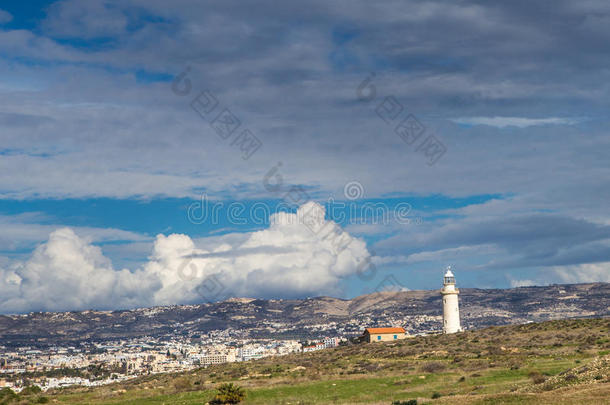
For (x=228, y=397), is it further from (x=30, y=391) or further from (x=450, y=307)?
(x=450, y=307)

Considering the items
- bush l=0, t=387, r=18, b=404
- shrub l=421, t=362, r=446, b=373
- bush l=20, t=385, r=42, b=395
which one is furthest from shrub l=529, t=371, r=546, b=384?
bush l=20, t=385, r=42, b=395

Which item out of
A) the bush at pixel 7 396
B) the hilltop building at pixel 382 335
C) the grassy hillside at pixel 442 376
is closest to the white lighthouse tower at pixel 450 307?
the hilltop building at pixel 382 335

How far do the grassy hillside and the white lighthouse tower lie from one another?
53.0 ft

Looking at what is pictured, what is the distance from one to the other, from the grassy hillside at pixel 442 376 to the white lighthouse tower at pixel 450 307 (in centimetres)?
1617

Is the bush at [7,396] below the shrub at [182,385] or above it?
above

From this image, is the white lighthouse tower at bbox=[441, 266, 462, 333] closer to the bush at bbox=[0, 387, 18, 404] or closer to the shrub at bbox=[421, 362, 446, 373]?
the shrub at bbox=[421, 362, 446, 373]

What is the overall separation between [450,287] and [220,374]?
42.5 m

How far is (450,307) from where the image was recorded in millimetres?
97500

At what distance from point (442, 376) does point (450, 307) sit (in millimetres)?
49880

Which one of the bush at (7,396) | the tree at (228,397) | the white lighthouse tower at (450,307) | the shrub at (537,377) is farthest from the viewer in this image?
the white lighthouse tower at (450,307)

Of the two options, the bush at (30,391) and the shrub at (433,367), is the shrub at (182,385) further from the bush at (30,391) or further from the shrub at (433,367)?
the shrub at (433,367)

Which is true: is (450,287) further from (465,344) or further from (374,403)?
(374,403)

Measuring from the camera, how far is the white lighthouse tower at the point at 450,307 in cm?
9712

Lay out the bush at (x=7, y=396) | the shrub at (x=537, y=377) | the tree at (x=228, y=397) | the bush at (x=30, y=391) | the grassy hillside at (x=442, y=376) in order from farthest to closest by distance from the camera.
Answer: the bush at (x=30, y=391), the bush at (x=7, y=396), the tree at (x=228, y=397), the shrub at (x=537, y=377), the grassy hillside at (x=442, y=376)
